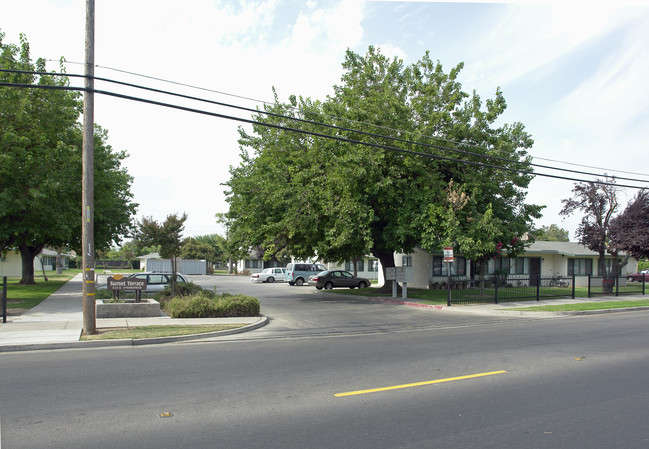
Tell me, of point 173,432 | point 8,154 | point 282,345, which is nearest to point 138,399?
point 173,432

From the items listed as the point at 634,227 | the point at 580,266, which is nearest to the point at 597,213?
the point at 634,227

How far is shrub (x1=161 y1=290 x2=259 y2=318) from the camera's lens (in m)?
15.1

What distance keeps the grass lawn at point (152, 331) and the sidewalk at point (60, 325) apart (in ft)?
0.98

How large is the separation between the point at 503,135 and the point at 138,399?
2226 centimetres

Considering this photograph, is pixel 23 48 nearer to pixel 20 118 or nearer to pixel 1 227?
pixel 20 118

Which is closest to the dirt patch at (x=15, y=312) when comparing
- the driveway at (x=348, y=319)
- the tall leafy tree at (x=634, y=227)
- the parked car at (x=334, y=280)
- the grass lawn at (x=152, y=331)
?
the grass lawn at (x=152, y=331)

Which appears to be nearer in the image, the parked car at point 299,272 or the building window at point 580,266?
the parked car at point 299,272

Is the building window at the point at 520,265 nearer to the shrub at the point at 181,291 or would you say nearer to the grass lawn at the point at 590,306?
the grass lawn at the point at 590,306

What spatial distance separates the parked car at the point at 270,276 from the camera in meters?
42.0

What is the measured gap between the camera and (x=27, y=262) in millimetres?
33781

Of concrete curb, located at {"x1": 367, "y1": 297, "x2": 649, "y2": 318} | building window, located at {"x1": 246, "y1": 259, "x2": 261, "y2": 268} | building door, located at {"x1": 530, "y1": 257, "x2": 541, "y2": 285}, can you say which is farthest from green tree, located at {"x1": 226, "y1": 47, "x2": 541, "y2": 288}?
Answer: building window, located at {"x1": 246, "y1": 259, "x2": 261, "y2": 268}

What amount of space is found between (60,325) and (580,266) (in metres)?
40.0

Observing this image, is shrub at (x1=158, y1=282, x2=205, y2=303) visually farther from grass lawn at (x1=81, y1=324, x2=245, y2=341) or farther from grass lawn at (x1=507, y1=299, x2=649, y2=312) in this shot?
grass lawn at (x1=507, y1=299, x2=649, y2=312)

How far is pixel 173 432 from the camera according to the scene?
5.05 m
